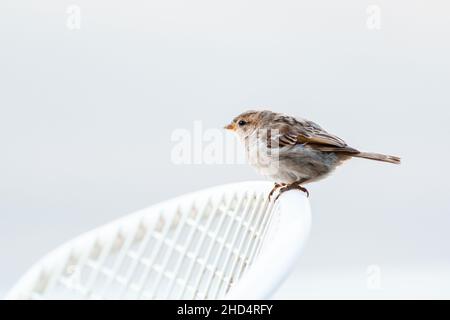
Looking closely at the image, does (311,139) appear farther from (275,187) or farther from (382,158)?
(275,187)

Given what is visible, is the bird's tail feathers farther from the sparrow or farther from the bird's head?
the bird's head

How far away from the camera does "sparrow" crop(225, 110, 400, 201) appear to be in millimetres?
2479

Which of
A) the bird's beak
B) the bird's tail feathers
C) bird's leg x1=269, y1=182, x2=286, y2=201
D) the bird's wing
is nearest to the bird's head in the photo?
the bird's beak

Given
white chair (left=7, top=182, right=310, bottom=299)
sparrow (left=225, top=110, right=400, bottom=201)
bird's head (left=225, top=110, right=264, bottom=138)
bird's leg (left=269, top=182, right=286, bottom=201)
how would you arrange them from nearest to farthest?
white chair (left=7, top=182, right=310, bottom=299), bird's leg (left=269, top=182, right=286, bottom=201), sparrow (left=225, top=110, right=400, bottom=201), bird's head (left=225, top=110, right=264, bottom=138)

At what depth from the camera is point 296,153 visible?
8.20 ft

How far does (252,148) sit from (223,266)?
999 mm

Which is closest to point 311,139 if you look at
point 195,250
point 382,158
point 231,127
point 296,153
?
point 296,153

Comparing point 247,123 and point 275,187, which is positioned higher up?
point 247,123

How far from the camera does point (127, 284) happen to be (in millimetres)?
1306

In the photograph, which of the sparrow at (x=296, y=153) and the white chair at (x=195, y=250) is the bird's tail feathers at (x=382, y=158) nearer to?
the sparrow at (x=296, y=153)

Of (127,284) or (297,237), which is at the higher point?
(297,237)
